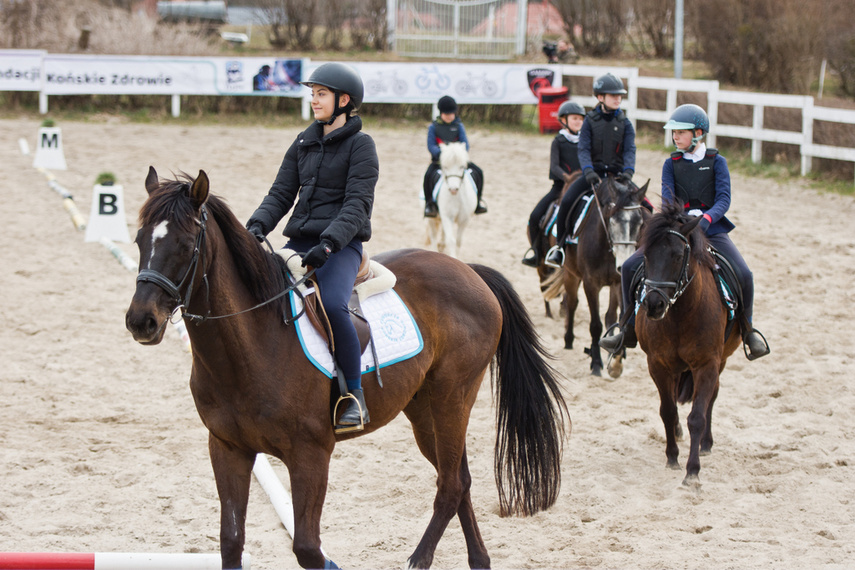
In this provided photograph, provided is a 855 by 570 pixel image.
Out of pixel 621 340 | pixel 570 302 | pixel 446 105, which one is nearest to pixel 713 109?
pixel 446 105

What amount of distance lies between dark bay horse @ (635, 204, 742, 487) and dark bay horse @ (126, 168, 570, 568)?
3.83 feet

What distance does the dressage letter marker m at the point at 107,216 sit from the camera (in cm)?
1171

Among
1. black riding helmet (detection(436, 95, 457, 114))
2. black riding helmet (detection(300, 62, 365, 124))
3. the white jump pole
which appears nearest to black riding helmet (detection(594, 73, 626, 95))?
black riding helmet (detection(436, 95, 457, 114))

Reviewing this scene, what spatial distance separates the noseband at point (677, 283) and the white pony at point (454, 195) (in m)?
5.47

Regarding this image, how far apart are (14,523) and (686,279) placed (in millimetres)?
4395

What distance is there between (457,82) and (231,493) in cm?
2118

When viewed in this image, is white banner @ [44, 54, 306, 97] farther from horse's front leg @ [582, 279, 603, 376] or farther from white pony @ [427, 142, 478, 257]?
horse's front leg @ [582, 279, 603, 376]

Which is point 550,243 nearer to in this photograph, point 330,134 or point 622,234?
point 622,234

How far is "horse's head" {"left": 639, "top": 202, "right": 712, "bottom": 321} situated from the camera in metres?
5.52

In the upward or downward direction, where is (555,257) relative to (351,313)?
downward

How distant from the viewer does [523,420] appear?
4789mm

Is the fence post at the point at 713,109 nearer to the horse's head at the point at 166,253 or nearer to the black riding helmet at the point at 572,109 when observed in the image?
the black riding helmet at the point at 572,109

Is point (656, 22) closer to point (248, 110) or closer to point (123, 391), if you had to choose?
point (248, 110)

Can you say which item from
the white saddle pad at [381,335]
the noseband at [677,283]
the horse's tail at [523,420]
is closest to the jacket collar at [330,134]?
the white saddle pad at [381,335]
